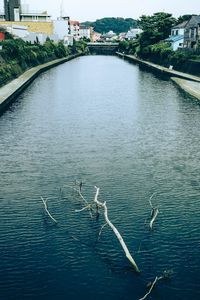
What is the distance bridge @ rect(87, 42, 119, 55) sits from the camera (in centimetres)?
15814

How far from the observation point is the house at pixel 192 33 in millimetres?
71688

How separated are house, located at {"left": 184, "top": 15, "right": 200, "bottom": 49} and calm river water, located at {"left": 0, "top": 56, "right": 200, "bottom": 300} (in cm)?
4563

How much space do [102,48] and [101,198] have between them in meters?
157

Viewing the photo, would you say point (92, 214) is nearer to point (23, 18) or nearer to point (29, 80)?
point (29, 80)

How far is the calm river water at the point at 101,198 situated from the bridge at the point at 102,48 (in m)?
133

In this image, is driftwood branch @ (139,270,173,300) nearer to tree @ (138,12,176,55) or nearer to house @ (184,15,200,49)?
house @ (184,15,200,49)

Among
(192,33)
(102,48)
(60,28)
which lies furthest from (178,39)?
(102,48)

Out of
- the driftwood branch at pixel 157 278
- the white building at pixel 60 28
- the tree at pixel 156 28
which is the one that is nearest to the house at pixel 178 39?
the tree at pixel 156 28

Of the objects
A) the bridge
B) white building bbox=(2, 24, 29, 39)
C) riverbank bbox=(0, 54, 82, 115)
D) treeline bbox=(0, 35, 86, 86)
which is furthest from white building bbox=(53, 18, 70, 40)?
riverbank bbox=(0, 54, 82, 115)

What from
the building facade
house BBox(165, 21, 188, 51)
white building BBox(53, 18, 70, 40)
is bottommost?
house BBox(165, 21, 188, 51)

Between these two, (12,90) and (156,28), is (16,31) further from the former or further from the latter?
(12,90)

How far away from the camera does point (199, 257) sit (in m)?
11.4

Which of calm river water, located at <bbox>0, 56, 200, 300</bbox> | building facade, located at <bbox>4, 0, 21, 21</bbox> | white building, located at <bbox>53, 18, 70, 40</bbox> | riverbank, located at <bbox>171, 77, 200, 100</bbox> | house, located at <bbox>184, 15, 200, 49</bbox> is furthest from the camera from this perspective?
white building, located at <bbox>53, 18, 70, 40</bbox>

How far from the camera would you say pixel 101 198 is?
49.7 ft
